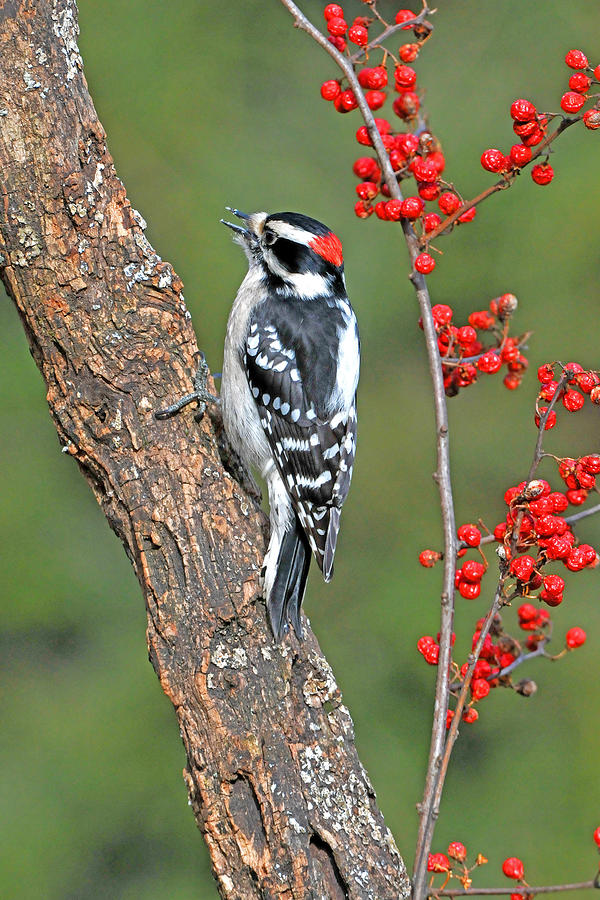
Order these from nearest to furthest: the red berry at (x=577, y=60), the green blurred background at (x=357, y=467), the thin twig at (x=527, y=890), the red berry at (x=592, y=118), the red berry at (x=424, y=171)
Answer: the thin twig at (x=527, y=890)
the red berry at (x=592, y=118)
the red berry at (x=577, y=60)
the red berry at (x=424, y=171)
the green blurred background at (x=357, y=467)

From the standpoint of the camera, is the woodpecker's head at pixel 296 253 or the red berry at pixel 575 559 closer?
the red berry at pixel 575 559

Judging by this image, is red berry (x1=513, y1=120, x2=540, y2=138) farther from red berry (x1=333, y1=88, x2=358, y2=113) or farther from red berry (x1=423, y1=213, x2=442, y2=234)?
red berry (x1=333, y1=88, x2=358, y2=113)

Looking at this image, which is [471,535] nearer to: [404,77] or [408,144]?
[408,144]

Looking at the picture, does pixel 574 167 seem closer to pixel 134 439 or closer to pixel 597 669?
pixel 597 669

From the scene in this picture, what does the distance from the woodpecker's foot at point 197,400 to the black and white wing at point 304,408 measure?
0.97ft

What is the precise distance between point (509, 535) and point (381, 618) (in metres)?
2.53

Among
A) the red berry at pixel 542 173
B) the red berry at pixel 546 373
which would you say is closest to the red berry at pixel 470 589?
the red berry at pixel 546 373

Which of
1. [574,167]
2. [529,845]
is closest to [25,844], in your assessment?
[529,845]

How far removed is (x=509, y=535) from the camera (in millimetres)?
1337

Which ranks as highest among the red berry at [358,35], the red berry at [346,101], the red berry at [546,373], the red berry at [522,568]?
the red berry at [358,35]

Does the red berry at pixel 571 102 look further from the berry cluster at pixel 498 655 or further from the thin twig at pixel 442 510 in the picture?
the berry cluster at pixel 498 655

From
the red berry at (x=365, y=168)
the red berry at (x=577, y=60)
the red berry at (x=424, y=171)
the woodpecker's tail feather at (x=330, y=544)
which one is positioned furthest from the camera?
the woodpecker's tail feather at (x=330, y=544)

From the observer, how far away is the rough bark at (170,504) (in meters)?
1.52

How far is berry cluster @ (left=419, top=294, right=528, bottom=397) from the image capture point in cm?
150
